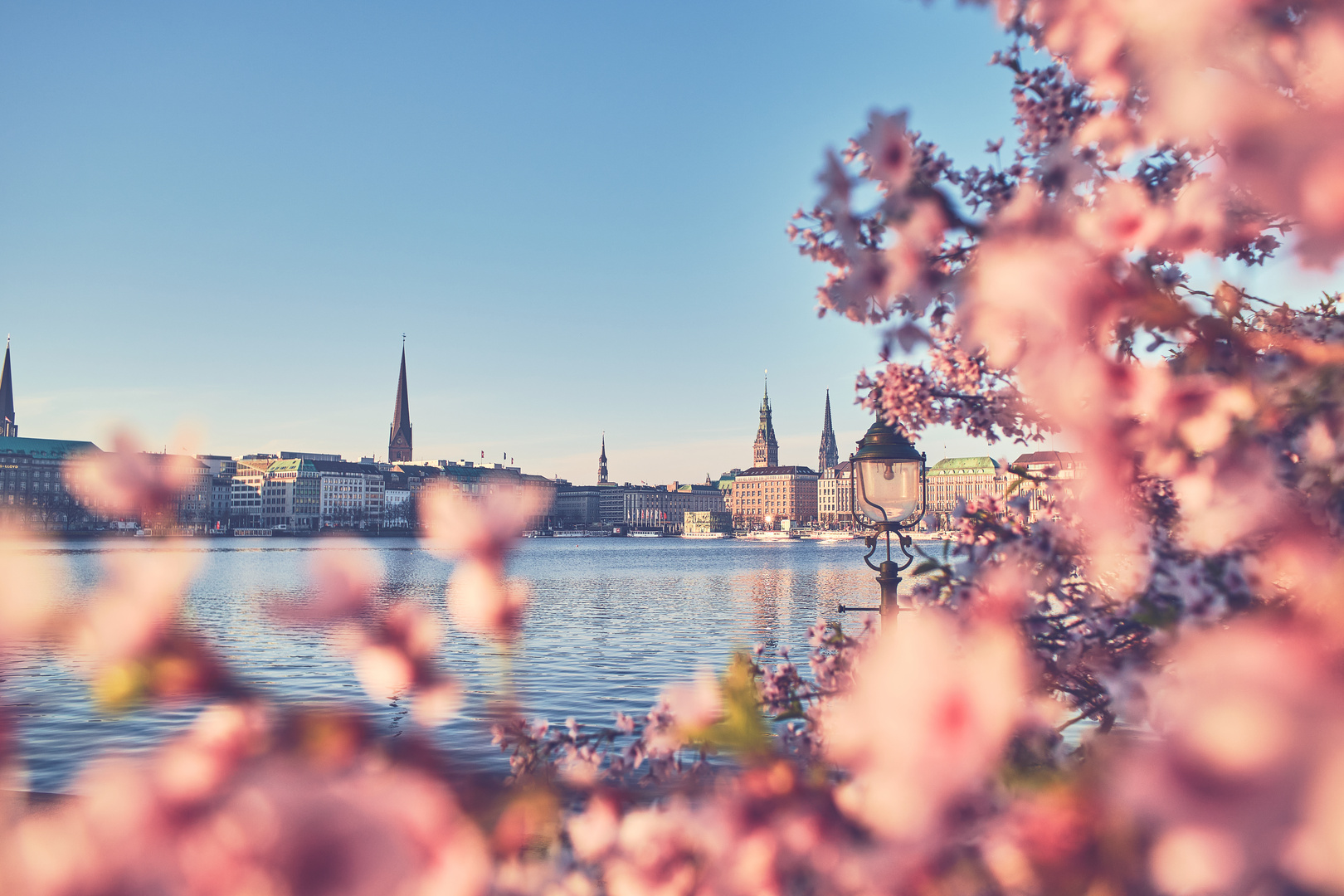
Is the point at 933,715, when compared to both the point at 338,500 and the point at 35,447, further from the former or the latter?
the point at 338,500

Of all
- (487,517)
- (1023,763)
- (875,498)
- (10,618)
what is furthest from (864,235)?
(875,498)

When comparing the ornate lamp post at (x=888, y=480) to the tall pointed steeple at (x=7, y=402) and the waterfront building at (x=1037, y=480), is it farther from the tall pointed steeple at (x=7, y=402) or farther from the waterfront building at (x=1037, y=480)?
the tall pointed steeple at (x=7, y=402)

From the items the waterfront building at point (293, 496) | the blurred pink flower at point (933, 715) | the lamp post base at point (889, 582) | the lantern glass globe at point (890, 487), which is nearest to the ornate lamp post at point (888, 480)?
the lantern glass globe at point (890, 487)

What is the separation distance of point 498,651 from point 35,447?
19765 centimetres

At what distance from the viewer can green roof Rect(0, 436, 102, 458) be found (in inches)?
6275

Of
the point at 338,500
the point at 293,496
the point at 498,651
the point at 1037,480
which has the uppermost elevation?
the point at 293,496

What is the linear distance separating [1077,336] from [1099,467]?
0.24m

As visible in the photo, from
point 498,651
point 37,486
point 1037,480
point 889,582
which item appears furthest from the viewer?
point 37,486

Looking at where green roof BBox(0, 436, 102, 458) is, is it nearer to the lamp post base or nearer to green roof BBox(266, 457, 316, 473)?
green roof BBox(266, 457, 316, 473)

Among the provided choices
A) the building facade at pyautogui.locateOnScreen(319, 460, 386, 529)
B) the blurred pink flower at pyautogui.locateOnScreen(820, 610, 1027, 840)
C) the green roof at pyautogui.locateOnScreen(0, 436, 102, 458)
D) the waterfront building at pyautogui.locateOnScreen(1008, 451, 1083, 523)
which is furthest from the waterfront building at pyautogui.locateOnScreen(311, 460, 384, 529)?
the blurred pink flower at pyautogui.locateOnScreen(820, 610, 1027, 840)

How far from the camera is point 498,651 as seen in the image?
2.21 m

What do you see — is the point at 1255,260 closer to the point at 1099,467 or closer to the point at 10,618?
the point at 1099,467

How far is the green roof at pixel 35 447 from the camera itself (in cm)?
15938

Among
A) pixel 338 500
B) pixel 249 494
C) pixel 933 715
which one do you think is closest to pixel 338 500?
pixel 338 500
